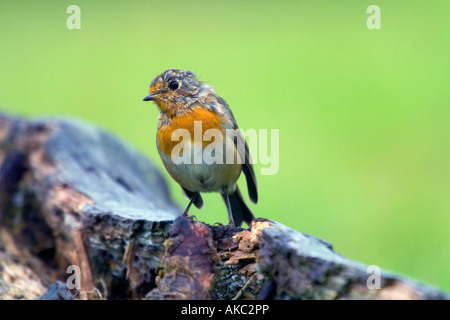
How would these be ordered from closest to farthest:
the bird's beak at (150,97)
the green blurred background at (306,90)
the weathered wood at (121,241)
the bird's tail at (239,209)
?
the weathered wood at (121,241), the bird's beak at (150,97), the bird's tail at (239,209), the green blurred background at (306,90)

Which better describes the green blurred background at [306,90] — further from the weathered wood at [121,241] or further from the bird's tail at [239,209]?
the bird's tail at [239,209]

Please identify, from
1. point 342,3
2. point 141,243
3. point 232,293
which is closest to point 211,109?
point 141,243

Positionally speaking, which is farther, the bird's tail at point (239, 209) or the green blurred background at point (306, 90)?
the green blurred background at point (306, 90)

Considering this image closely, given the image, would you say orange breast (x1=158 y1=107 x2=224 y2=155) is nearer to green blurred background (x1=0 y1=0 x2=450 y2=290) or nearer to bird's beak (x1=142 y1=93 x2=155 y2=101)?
bird's beak (x1=142 y1=93 x2=155 y2=101)

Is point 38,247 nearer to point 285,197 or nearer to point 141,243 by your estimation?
point 141,243

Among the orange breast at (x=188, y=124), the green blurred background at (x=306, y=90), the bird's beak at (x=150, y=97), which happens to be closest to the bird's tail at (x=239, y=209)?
the orange breast at (x=188, y=124)

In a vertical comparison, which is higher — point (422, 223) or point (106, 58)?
point (106, 58)

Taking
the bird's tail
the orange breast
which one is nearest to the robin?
the orange breast
